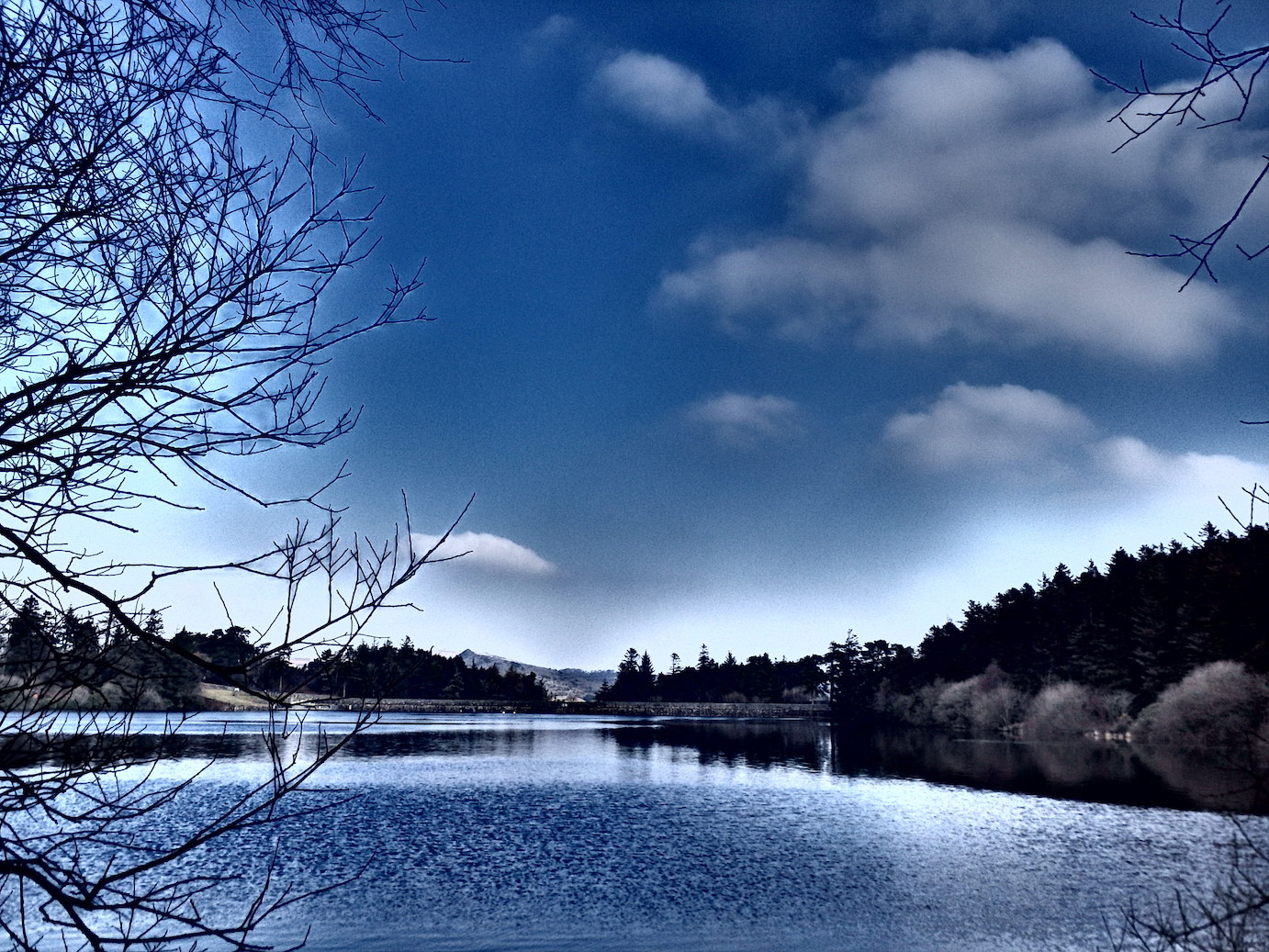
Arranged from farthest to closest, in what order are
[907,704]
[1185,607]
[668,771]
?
[907,704], [1185,607], [668,771]

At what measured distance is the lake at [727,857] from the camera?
18.9 meters

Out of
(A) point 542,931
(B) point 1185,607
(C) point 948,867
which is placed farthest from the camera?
(B) point 1185,607

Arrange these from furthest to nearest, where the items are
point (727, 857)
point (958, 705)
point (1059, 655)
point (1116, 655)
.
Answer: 1. point (958, 705)
2. point (1059, 655)
3. point (1116, 655)
4. point (727, 857)

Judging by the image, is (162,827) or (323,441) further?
(162,827)

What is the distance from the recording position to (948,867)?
83.0 ft

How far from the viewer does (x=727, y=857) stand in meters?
26.4

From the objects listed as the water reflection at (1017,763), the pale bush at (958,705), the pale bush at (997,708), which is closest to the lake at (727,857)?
the water reflection at (1017,763)

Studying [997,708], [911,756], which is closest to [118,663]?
[911,756]

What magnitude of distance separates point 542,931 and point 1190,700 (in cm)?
5640

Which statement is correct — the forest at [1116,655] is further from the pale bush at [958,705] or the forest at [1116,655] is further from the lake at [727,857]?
the lake at [727,857]

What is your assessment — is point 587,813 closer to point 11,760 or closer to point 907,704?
point 11,760

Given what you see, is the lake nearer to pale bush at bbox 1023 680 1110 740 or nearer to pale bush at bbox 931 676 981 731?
pale bush at bbox 1023 680 1110 740

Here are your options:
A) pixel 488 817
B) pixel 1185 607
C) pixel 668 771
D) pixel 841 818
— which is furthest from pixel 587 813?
pixel 1185 607

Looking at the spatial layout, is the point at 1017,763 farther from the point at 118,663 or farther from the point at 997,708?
the point at 118,663
